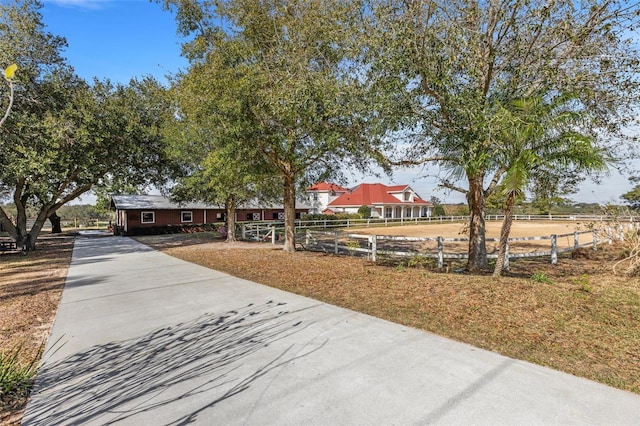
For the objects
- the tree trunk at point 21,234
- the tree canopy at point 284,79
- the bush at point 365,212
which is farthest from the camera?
the bush at point 365,212

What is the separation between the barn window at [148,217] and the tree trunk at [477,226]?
2671 cm

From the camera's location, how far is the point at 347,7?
8.23m

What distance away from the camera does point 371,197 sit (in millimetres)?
45938

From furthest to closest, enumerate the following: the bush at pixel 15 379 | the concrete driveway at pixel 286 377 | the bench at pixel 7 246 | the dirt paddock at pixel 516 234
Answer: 1. the bench at pixel 7 246
2. the dirt paddock at pixel 516 234
3. the bush at pixel 15 379
4. the concrete driveway at pixel 286 377

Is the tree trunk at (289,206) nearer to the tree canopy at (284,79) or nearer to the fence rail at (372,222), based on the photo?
the tree canopy at (284,79)

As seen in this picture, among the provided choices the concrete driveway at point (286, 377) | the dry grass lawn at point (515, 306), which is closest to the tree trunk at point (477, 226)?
the dry grass lawn at point (515, 306)

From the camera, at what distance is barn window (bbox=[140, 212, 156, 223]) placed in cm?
2791

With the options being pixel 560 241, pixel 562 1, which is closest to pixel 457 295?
pixel 562 1

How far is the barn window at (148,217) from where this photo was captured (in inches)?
1099

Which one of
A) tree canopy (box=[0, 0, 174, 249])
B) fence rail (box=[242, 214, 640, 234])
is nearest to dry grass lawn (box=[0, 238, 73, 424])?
tree canopy (box=[0, 0, 174, 249])

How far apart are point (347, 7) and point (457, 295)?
7266 millimetres

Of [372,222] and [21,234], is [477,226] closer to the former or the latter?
[21,234]

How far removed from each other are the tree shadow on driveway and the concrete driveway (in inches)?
0.6

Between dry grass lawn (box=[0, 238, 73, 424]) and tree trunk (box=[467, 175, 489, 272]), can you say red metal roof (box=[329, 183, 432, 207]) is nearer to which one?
tree trunk (box=[467, 175, 489, 272])
